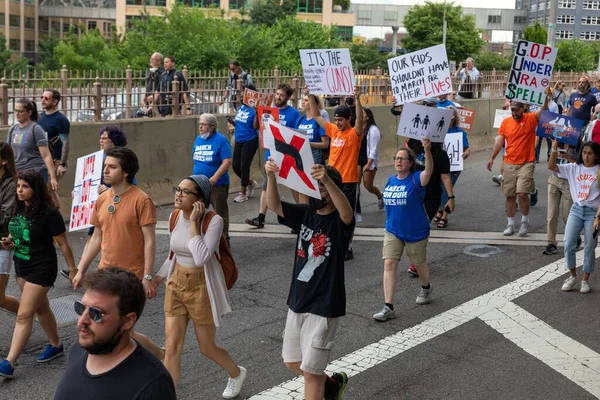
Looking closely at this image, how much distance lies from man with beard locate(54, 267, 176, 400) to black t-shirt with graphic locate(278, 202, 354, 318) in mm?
2473

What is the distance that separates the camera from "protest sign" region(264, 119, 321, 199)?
6.15m

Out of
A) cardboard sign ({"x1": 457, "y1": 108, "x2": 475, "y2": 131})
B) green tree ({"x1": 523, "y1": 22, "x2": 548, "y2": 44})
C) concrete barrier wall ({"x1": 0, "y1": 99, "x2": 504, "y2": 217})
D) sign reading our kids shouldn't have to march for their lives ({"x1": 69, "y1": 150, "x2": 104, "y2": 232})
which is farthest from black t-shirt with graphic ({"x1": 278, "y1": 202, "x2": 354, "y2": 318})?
green tree ({"x1": 523, "y1": 22, "x2": 548, "y2": 44})

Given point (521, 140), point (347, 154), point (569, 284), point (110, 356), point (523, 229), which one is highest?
point (521, 140)

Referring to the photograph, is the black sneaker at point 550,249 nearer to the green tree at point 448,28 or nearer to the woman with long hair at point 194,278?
the woman with long hair at point 194,278

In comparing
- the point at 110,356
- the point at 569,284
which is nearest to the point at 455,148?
the point at 569,284

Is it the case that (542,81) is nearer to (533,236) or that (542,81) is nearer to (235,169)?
(533,236)

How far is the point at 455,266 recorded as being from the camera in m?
10.7

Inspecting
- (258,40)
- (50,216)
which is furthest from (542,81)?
(258,40)

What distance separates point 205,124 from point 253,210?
3586 mm

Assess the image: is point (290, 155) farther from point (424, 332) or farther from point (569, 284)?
point (569, 284)

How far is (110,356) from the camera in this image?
137 inches

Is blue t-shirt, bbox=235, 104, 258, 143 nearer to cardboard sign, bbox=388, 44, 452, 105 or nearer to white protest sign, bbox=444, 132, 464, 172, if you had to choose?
cardboard sign, bbox=388, 44, 452, 105

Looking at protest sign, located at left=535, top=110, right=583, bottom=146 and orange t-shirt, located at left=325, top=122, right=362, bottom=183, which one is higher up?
protest sign, located at left=535, top=110, right=583, bottom=146

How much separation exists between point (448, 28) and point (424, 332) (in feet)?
253
